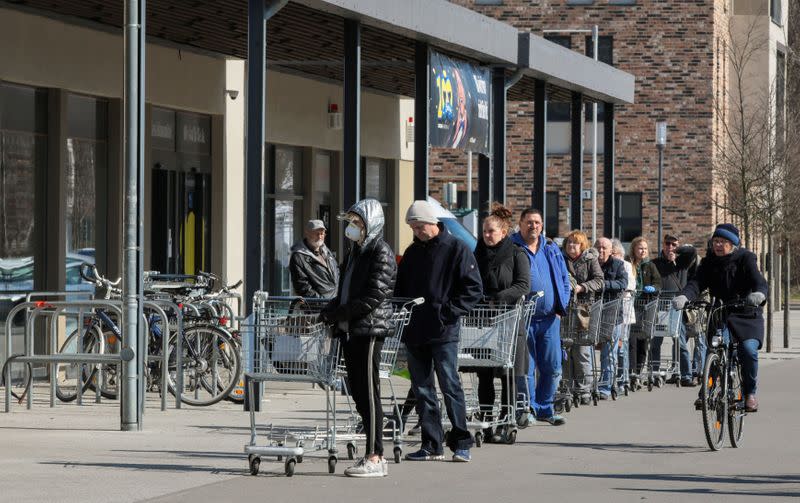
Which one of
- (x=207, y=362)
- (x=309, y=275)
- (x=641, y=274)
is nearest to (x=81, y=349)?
(x=207, y=362)

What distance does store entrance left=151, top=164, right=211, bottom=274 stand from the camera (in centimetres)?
2216

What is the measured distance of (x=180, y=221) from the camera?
2272 cm

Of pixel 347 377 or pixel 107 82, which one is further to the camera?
pixel 107 82

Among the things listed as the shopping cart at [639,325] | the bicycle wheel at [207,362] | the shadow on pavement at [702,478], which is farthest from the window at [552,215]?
the shadow on pavement at [702,478]

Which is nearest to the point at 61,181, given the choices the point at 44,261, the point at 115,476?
the point at 44,261

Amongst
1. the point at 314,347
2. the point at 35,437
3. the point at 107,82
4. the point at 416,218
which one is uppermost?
the point at 107,82

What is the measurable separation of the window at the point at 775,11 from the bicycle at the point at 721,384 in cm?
4106

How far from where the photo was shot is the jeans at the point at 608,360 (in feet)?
60.6

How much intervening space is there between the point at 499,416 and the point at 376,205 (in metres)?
3.03

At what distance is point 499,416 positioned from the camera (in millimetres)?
13930

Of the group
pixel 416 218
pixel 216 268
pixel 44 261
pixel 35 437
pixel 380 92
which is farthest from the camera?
pixel 380 92

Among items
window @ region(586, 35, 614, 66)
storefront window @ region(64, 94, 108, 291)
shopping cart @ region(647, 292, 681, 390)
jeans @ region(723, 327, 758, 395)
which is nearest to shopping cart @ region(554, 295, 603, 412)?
shopping cart @ region(647, 292, 681, 390)

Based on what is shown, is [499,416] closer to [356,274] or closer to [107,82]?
[356,274]

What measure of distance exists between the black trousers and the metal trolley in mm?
1992
